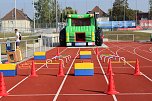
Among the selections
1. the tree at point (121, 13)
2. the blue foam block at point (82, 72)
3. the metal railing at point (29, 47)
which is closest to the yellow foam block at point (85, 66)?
the blue foam block at point (82, 72)

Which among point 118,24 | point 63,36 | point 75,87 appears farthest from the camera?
point 118,24

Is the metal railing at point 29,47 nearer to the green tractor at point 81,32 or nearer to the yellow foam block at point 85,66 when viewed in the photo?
the green tractor at point 81,32

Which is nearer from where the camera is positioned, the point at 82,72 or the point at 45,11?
the point at 82,72

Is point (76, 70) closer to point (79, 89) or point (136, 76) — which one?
point (136, 76)

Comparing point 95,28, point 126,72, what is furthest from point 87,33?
point 126,72

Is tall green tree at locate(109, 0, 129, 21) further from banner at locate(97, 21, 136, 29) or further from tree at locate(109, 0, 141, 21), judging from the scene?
banner at locate(97, 21, 136, 29)

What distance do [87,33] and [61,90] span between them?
2556 centimetres

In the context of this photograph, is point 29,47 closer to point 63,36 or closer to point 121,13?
point 63,36

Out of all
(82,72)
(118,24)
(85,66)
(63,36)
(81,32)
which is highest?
(118,24)

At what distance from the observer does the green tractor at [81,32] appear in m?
37.0

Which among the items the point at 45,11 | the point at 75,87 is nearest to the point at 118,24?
the point at 45,11

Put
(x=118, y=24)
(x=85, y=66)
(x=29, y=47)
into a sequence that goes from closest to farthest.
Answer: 1. (x=85, y=66)
2. (x=29, y=47)
3. (x=118, y=24)

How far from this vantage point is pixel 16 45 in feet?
74.2

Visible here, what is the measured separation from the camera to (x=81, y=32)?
121ft
